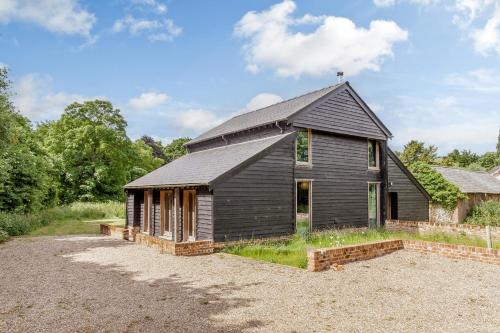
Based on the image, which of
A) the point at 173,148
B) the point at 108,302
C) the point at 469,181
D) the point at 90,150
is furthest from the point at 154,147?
the point at 108,302

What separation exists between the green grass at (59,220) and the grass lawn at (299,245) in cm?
1169

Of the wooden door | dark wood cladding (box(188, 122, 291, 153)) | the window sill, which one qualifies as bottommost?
the wooden door

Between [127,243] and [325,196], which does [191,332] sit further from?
[325,196]

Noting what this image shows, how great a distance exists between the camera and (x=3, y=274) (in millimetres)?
10242

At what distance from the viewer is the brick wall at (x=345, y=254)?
998 centimetres

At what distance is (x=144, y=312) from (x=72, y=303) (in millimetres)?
1791

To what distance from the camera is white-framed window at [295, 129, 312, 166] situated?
54.6ft

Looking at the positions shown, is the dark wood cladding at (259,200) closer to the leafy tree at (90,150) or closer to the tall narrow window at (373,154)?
the tall narrow window at (373,154)

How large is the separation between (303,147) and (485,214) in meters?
15.8

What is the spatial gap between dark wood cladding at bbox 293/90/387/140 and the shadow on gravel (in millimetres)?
9990

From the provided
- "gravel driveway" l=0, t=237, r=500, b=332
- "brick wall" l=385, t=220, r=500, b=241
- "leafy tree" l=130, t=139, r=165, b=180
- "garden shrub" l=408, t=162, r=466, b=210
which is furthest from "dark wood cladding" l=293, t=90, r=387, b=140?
"leafy tree" l=130, t=139, r=165, b=180

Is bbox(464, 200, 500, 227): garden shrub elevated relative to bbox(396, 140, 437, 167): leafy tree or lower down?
lower down

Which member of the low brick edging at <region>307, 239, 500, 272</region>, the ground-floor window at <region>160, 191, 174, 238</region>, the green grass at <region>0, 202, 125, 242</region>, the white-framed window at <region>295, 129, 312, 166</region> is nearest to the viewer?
the low brick edging at <region>307, 239, 500, 272</region>

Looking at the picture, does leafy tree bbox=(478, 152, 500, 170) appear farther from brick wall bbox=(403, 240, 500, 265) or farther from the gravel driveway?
the gravel driveway
